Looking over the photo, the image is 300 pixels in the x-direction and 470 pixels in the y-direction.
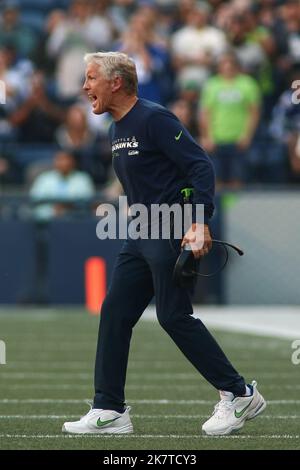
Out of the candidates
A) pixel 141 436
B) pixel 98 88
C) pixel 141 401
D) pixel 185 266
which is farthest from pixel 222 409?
pixel 98 88

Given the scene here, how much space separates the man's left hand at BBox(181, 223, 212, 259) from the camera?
6781 mm

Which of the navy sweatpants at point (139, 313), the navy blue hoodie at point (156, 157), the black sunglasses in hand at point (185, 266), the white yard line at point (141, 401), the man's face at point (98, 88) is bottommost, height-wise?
the white yard line at point (141, 401)

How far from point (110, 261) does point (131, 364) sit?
565 cm

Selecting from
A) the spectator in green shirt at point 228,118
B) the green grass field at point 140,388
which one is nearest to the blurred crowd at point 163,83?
the spectator in green shirt at point 228,118

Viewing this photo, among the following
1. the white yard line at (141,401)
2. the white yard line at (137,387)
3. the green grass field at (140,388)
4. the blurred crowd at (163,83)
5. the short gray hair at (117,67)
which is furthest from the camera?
the blurred crowd at (163,83)

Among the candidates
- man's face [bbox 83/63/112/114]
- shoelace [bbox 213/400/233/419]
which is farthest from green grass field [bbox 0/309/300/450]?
man's face [bbox 83/63/112/114]

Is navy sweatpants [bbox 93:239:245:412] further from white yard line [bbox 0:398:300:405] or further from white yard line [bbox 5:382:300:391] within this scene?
white yard line [bbox 5:382:300:391]

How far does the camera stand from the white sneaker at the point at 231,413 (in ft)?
23.0

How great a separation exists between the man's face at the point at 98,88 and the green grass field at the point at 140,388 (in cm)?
167

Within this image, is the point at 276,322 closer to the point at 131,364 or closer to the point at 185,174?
the point at 131,364

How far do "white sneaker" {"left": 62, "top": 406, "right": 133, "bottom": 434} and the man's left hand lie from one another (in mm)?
958

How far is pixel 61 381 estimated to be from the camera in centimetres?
970

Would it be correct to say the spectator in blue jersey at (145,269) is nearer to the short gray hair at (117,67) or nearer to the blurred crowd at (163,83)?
the short gray hair at (117,67)

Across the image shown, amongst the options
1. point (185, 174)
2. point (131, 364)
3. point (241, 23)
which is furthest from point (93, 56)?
point (241, 23)
